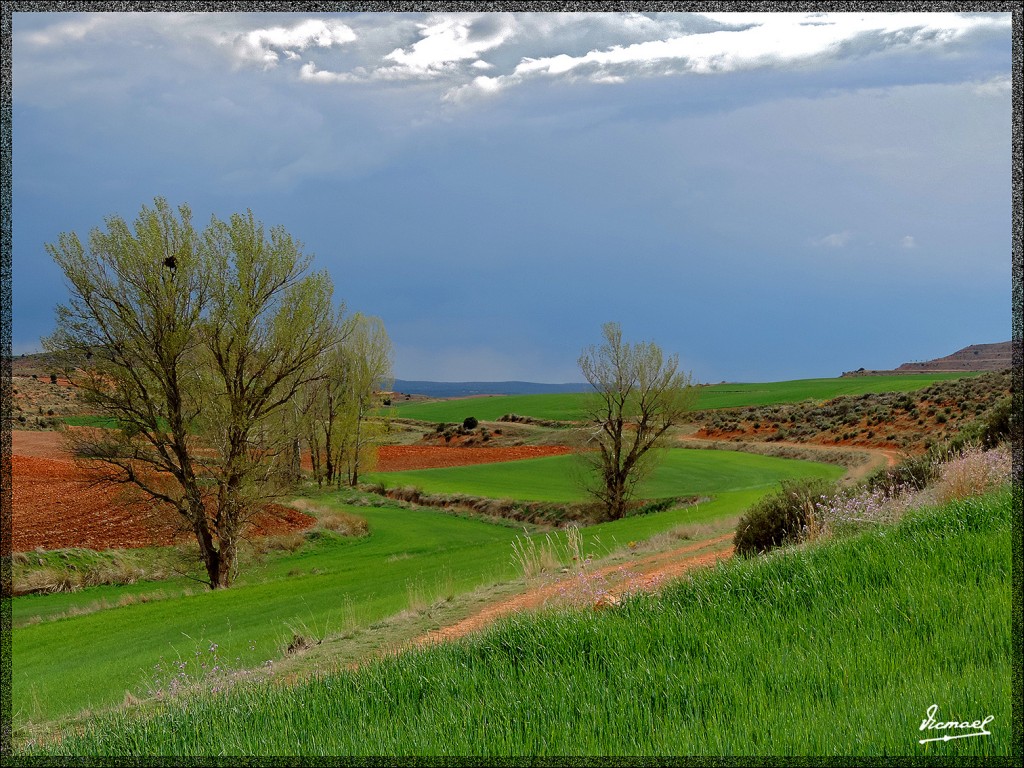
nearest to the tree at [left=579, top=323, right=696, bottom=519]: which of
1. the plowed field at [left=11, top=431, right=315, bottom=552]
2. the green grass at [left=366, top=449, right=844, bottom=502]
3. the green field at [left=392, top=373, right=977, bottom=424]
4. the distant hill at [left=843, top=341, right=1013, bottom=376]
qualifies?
the green grass at [left=366, top=449, right=844, bottom=502]

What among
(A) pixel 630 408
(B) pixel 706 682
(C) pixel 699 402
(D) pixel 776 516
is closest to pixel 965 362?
(C) pixel 699 402

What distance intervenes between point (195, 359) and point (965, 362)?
117 metres

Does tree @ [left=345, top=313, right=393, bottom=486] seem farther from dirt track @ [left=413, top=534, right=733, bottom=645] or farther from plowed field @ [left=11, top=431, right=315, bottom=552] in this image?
dirt track @ [left=413, top=534, right=733, bottom=645]

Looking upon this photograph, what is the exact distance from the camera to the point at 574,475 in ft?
120

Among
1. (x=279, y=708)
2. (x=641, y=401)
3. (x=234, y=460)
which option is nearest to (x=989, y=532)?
(x=279, y=708)

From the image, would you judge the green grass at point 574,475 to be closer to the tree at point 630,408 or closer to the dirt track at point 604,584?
the tree at point 630,408

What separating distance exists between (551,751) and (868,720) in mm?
1313

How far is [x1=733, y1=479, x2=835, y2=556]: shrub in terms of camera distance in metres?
13.2

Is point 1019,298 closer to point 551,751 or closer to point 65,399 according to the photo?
point 551,751

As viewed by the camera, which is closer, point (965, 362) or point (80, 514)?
point (80, 514)

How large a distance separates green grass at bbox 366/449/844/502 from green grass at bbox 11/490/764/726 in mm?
12814

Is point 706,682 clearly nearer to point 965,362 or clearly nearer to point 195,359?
point 195,359

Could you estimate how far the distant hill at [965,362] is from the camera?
91.3m

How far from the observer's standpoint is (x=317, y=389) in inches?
1630
